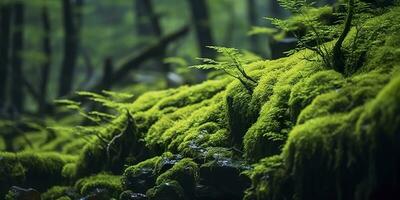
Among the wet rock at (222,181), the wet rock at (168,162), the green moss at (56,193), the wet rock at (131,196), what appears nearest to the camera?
the wet rock at (222,181)

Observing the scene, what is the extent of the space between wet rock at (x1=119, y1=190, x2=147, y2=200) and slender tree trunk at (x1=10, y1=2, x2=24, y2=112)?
8.47m

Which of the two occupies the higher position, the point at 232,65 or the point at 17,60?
the point at 232,65

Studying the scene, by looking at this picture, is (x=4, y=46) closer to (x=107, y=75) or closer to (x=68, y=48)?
(x=68, y=48)

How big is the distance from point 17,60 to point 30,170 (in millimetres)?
7524

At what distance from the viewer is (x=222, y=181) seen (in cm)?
393

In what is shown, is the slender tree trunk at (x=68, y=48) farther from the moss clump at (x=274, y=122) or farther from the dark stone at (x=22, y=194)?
the moss clump at (x=274, y=122)

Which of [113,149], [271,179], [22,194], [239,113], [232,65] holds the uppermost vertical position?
[232,65]

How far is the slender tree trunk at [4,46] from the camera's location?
1066 centimetres

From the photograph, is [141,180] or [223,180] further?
[141,180]

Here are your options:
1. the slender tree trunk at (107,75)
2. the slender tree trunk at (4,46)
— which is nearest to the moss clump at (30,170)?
the slender tree trunk at (107,75)

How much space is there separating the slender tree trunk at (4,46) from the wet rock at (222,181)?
801 centimetres

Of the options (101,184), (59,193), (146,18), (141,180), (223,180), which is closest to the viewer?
(223,180)

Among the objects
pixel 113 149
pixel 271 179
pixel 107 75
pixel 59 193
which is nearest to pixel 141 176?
pixel 113 149

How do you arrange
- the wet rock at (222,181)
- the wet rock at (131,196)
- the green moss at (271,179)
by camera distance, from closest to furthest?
the green moss at (271,179) < the wet rock at (222,181) < the wet rock at (131,196)
